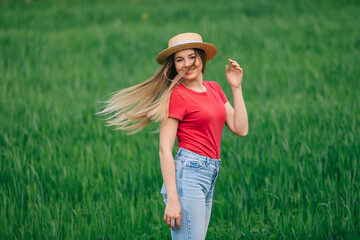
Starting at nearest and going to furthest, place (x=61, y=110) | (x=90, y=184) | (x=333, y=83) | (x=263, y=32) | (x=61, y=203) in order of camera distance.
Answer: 1. (x=61, y=203)
2. (x=90, y=184)
3. (x=61, y=110)
4. (x=333, y=83)
5. (x=263, y=32)

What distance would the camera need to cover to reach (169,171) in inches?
61.7

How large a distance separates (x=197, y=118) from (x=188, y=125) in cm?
7

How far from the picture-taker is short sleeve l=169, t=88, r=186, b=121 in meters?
1.60

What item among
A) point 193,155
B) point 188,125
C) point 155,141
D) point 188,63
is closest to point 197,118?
point 188,125

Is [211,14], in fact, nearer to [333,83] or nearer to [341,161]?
[333,83]

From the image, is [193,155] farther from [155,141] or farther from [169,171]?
[155,141]

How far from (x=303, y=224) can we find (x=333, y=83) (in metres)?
3.86

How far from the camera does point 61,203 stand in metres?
2.78

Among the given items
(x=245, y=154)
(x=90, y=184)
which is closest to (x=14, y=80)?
(x=90, y=184)

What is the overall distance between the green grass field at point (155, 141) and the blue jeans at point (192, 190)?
2.77ft

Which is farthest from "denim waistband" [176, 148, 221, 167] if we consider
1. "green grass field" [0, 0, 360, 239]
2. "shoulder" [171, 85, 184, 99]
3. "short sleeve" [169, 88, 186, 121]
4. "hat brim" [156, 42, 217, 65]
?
"green grass field" [0, 0, 360, 239]

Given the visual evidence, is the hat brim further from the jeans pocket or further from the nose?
the jeans pocket

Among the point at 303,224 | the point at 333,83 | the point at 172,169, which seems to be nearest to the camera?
the point at 172,169

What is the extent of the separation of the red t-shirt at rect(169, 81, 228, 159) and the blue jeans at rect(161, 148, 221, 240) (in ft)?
0.18
